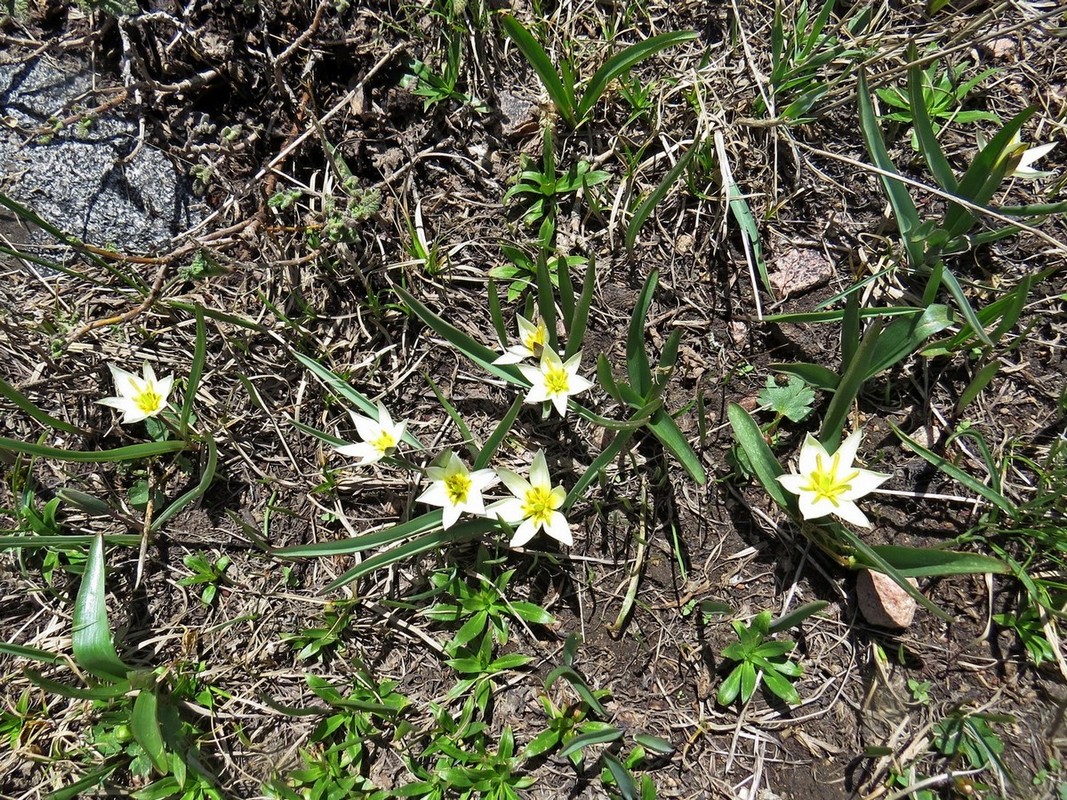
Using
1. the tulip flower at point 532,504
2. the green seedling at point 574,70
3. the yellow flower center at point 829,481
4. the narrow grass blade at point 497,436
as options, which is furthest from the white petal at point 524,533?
the green seedling at point 574,70

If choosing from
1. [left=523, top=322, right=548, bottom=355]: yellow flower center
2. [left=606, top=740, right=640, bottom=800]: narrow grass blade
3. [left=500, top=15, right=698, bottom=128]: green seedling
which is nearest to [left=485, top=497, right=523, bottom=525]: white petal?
[left=523, top=322, right=548, bottom=355]: yellow flower center

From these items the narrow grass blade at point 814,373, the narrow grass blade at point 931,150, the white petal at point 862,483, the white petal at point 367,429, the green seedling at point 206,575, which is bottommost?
the green seedling at point 206,575

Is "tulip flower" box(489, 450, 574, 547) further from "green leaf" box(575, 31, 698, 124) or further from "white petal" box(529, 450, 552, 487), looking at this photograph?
"green leaf" box(575, 31, 698, 124)

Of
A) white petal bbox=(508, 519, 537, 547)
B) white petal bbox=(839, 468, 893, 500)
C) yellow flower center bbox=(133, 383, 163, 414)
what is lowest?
white petal bbox=(839, 468, 893, 500)

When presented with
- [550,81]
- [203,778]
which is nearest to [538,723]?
[203,778]

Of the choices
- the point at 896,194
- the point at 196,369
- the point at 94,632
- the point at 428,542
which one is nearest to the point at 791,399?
the point at 896,194

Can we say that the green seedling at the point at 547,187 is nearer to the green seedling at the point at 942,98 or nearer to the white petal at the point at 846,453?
the green seedling at the point at 942,98
